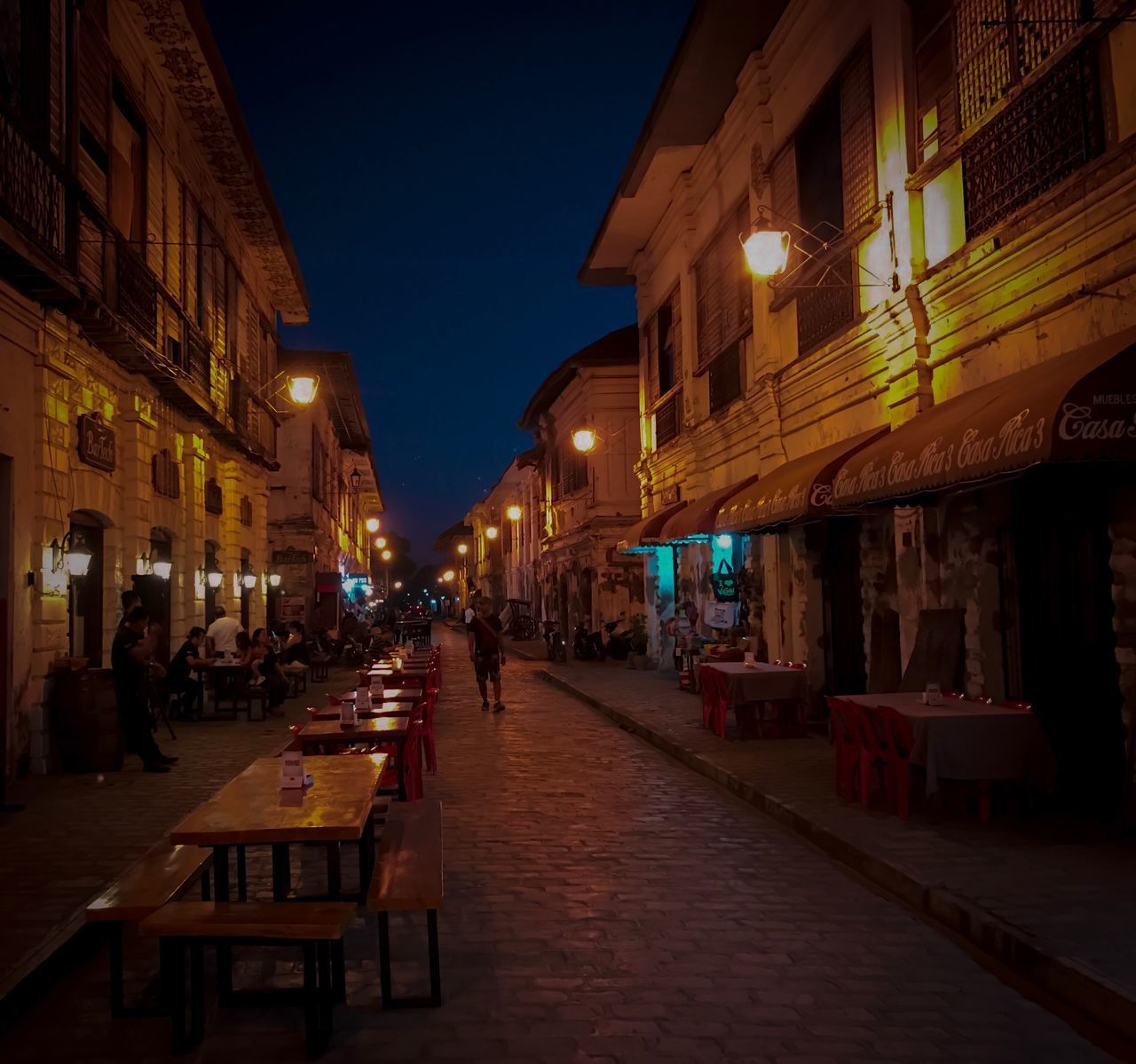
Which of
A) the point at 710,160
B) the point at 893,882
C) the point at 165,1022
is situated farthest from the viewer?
the point at 710,160

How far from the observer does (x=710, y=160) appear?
18344 mm

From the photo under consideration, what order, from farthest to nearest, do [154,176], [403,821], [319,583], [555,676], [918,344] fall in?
[319,583] < [555,676] < [154,176] < [918,344] < [403,821]

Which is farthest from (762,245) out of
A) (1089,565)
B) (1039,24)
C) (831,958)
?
(831,958)

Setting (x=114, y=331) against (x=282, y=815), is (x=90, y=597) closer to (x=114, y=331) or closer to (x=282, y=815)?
(x=114, y=331)

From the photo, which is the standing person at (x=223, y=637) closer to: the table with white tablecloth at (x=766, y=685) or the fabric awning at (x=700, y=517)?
the fabric awning at (x=700, y=517)

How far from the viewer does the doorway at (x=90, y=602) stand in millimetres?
12797

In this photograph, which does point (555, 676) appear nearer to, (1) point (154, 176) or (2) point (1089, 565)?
(1) point (154, 176)

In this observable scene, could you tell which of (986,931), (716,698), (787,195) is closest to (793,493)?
(716,698)

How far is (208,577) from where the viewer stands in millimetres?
19219

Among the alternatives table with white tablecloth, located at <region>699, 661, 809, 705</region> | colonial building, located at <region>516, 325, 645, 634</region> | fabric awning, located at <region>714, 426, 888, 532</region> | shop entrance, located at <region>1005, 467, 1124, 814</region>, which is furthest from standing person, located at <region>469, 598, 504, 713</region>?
colonial building, located at <region>516, 325, 645, 634</region>

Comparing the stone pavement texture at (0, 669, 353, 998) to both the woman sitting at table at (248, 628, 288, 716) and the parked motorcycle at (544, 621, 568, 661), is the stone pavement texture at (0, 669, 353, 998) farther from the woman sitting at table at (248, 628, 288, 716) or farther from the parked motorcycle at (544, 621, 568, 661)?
the parked motorcycle at (544, 621, 568, 661)

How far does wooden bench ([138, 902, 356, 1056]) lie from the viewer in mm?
4137

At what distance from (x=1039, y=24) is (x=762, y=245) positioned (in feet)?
11.7

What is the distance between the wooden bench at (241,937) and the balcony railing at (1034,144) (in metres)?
7.51
